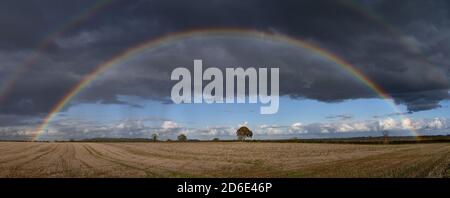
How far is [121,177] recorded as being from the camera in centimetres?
2703

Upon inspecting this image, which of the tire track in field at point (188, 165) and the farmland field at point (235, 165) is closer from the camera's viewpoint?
the farmland field at point (235, 165)

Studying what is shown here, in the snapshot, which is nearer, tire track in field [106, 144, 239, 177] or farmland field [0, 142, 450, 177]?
farmland field [0, 142, 450, 177]
